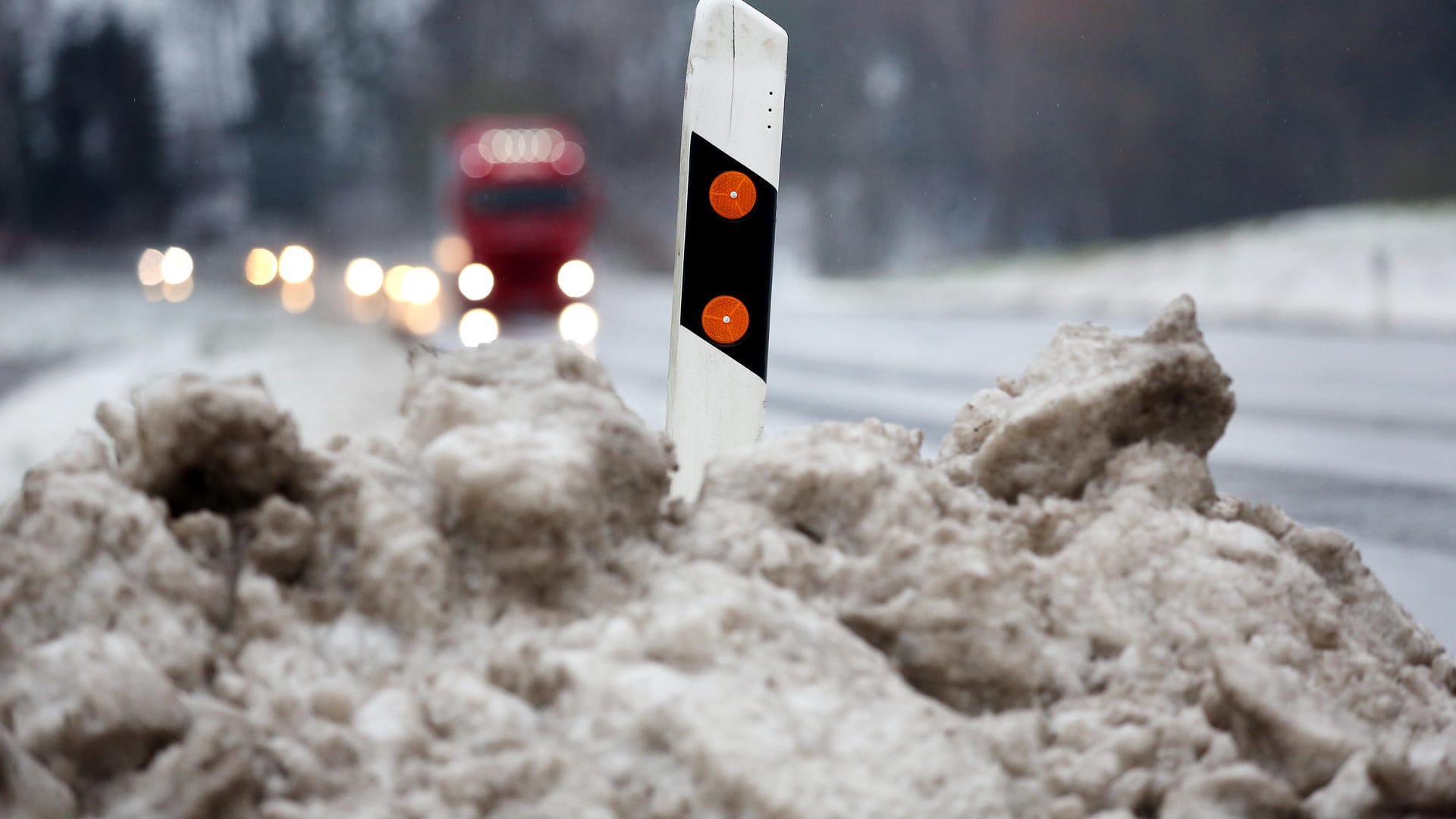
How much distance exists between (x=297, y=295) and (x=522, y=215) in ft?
33.7

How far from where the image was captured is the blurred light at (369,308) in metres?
25.8

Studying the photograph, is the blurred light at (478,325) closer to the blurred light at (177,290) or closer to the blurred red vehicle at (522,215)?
the blurred red vehicle at (522,215)

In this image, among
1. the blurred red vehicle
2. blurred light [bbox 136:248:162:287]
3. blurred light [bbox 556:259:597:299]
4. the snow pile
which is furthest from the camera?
blurred light [bbox 136:248:162:287]

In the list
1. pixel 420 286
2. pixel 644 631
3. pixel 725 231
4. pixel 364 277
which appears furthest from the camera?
pixel 364 277

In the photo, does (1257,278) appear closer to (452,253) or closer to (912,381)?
(452,253)

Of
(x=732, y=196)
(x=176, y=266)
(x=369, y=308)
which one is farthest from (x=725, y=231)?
(x=176, y=266)

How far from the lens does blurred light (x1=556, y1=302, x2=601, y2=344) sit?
820 inches

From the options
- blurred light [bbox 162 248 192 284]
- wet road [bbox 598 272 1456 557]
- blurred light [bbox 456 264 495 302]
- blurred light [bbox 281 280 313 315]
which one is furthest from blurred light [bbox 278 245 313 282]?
blurred light [bbox 456 264 495 302]

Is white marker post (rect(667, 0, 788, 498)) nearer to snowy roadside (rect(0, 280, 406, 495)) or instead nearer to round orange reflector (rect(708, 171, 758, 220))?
round orange reflector (rect(708, 171, 758, 220))

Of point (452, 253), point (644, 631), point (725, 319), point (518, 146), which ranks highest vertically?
point (518, 146)

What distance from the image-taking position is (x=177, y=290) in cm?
3938

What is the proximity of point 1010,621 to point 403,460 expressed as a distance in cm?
91

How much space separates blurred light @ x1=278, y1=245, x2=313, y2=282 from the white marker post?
31969mm

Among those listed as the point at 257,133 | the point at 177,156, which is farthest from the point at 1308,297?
the point at 177,156
